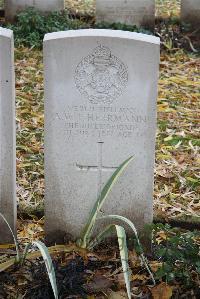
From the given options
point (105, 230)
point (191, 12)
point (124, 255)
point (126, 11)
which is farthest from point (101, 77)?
point (191, 12)

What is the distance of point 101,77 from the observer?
13.3 feet

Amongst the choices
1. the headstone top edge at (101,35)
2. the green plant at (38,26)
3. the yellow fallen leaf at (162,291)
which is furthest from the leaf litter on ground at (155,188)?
the headstone top edge at (101,35)

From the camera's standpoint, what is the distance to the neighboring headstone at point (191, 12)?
940 centimetres

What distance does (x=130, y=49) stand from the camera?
3.97m

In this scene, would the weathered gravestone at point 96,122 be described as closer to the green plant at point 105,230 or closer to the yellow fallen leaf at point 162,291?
the green plant at point 105,230

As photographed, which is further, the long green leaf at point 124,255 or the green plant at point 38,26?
the green plant at point 38,26

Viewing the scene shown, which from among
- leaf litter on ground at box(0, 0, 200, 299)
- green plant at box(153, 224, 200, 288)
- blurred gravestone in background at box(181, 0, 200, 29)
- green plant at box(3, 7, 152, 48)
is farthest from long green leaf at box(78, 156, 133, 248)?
blurred gravestone in background at box(181, 0, 200, 29)

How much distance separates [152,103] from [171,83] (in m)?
3.86

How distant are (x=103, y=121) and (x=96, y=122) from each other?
0.04 m

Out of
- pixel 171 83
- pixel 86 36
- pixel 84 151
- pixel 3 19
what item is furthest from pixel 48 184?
pixel 3 19

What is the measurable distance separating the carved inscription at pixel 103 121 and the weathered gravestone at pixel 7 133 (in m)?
0.30

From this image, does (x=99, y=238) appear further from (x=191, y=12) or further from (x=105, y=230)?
(x=191, y=12)

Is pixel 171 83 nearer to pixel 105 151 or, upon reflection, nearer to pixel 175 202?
pixel 175 202

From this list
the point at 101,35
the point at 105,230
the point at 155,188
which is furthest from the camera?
A: the point at 155,188
